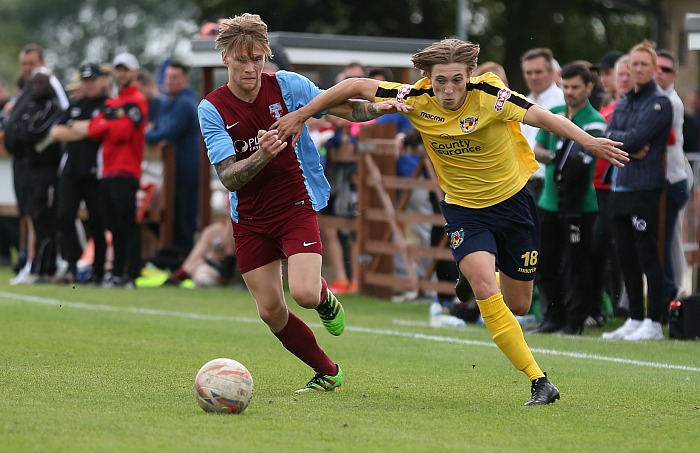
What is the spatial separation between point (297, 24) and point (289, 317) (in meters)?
26.5

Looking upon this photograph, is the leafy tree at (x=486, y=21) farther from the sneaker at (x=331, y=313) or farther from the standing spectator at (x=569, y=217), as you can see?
the sneaker at (x=331, y=313)

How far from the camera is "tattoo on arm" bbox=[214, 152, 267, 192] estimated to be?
299 inches

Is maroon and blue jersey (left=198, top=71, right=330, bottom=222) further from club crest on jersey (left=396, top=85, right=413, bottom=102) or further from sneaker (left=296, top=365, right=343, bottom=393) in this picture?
sneaker (left=296, top=365, right=343, bottom=393)

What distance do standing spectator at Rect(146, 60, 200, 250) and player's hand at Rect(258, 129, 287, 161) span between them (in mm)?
10207

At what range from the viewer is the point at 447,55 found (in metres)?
7.61

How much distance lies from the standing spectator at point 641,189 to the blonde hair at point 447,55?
3828 millimetres

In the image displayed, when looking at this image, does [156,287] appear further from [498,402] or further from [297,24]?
[297,24]

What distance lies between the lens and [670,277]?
12.4 meters

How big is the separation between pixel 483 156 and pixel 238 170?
1.55 meters

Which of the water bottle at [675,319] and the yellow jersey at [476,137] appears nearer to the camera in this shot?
the yellow jersey at [476,137]

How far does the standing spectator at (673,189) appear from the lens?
467 inches

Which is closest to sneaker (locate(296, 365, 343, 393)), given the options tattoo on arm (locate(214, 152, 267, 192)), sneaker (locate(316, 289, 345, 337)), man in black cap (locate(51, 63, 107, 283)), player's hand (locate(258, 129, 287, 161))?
sneaker (locate(316, 289, 345, 337))

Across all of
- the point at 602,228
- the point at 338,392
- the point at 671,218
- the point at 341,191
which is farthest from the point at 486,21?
the point at 338,392

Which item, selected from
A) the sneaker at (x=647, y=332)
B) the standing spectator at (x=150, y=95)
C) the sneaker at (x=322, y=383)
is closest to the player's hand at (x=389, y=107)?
the sneaker at (x=322, y=383)
